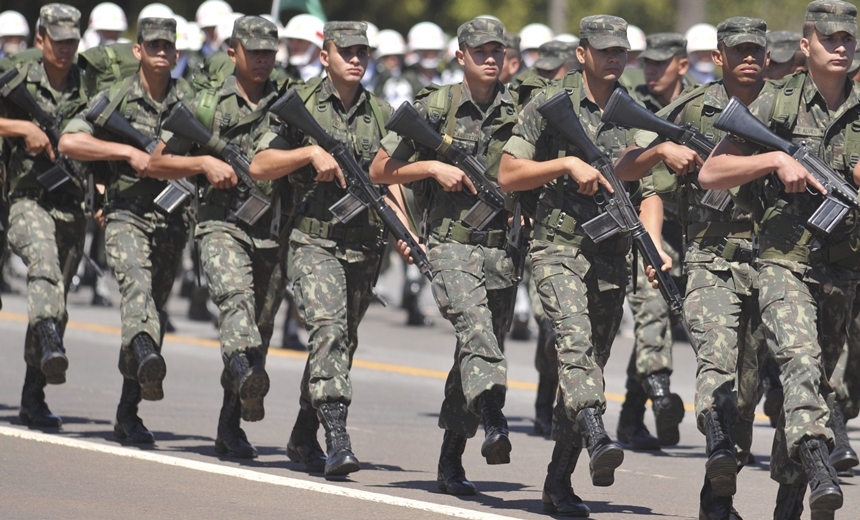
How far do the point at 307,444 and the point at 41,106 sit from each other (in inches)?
118

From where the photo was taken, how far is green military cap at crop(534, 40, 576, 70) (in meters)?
12.1

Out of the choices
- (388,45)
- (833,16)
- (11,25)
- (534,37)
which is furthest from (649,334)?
(11,25)

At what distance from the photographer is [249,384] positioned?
819cm

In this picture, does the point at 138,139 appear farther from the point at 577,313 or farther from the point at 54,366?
the point at 577,313

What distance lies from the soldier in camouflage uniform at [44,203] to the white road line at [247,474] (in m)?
0.38

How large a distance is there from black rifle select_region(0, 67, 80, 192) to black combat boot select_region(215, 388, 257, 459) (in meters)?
1.86

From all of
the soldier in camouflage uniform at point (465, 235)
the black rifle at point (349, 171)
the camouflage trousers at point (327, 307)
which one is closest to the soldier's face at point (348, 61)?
the black rifle at point (349, 171)

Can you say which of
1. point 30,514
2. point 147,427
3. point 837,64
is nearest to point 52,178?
point 147,427

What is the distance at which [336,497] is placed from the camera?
7.45 m

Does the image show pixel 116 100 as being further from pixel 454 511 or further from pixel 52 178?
pixel 454 511

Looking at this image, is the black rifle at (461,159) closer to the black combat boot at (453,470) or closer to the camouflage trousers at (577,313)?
the camouflage trousers at (577,313)

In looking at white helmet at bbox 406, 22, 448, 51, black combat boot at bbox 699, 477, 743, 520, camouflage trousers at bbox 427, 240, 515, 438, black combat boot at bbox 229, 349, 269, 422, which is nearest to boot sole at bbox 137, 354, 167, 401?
black combat boot at bbox 229, 349, 269, 422

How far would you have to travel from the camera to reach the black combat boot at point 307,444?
8391mm

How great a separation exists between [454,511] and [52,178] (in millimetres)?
3812
